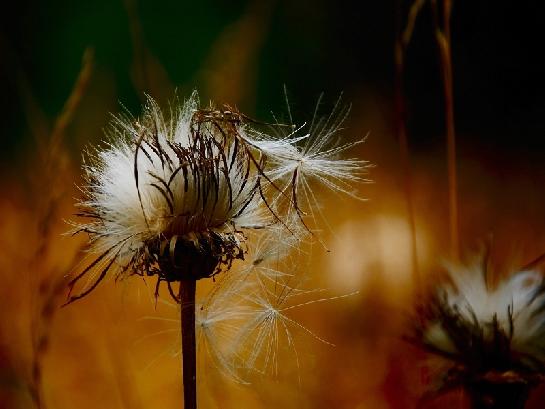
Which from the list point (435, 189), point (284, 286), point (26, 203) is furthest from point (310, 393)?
point (26, 203)

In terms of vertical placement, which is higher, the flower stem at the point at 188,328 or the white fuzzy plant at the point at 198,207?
the white fuzzy plant at the point at 198,207

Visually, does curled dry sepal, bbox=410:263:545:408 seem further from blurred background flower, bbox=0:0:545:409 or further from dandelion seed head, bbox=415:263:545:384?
blurred background flower, bbox=0:0:545:409

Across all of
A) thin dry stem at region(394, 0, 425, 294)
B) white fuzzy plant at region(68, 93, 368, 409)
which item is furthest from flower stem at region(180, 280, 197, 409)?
thin dry stem at region(394, 0, 425, 294)

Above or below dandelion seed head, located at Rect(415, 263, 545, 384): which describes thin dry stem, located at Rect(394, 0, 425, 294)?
above

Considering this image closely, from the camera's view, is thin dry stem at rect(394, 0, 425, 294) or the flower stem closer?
the flower stem

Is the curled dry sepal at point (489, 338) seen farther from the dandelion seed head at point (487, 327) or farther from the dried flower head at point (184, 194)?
the dried flower head at point (184, 194)

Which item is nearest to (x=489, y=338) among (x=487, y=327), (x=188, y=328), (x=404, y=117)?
(x=487, y=327)

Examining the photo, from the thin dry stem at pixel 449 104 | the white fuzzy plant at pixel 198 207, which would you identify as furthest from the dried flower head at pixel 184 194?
the thin dry stem at pixel 449 104
